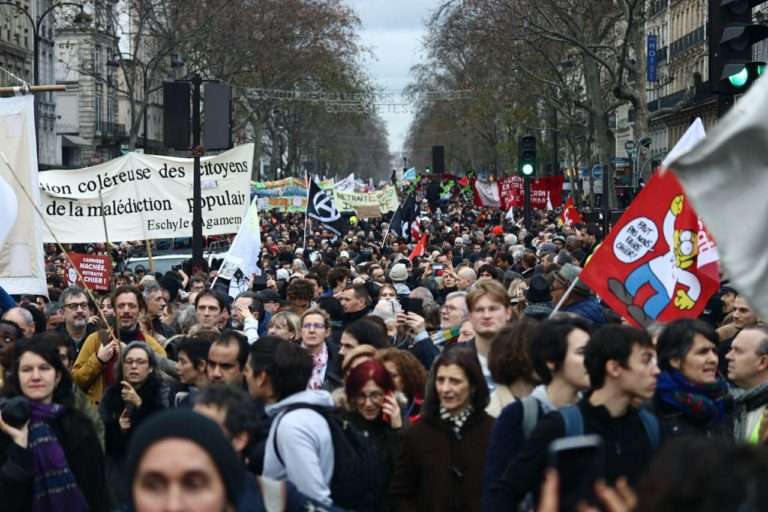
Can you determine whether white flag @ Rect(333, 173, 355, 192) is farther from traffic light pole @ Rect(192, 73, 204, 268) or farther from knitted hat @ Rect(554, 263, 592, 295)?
knitted hat @ Rect(554, 263, 592, 295)

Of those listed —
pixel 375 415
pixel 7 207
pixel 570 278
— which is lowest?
pixel 375 415

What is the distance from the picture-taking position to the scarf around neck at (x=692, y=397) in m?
6.37

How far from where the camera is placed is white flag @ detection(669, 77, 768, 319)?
184 inches

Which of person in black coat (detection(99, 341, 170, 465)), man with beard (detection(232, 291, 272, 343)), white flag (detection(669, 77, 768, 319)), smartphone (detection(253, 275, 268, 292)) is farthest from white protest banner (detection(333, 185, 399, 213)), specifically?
white flag (detection(669, 77, 768, 319))

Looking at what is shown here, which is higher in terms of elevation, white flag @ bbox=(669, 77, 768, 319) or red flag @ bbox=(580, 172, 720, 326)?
white flag @ bbox=(669, 77, 768, 319)

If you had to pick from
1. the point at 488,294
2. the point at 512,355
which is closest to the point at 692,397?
the point at 512,355

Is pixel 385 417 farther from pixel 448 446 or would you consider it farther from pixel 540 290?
pixel 540 290

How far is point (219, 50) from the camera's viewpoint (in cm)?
6212

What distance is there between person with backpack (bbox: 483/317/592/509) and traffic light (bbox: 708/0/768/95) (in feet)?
12.6

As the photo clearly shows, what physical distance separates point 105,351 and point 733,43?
3707 millimetres

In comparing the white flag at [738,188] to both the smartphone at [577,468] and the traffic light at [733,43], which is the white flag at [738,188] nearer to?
the smartphone at [577,468]

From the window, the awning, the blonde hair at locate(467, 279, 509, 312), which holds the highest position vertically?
the window

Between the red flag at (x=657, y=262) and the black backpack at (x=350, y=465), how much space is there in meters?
2.27

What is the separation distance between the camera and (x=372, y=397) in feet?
21.0
